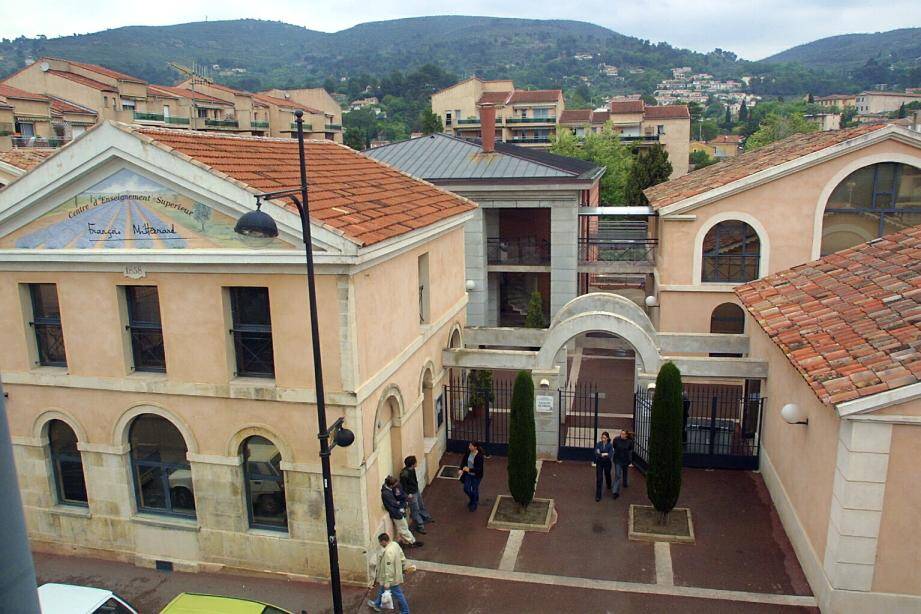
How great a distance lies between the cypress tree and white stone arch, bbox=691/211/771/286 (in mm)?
19390

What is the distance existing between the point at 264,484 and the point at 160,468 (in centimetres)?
235

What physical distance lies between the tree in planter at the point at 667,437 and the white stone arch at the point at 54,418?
38.8 ft

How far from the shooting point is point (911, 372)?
35.3ft

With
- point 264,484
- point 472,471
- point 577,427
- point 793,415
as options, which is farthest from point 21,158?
point 793,415

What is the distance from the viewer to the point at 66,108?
5472 centimetres

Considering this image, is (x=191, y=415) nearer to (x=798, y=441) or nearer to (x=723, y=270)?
(x=798, y=441)

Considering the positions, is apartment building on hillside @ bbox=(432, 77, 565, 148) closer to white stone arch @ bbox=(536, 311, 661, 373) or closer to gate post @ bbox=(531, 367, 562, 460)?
white stone arch @ bbox=(536, 311, 661, 373)

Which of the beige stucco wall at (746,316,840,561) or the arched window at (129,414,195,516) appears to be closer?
the beige stucco wall at (746,316,840,561)

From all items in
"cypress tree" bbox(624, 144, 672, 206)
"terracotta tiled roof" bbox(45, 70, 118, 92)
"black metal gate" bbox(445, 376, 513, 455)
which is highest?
"terracotta tiled roof" bbox(45, 70, 118, 92)

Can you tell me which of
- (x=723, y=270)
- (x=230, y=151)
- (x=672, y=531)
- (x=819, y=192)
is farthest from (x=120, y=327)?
(x=819, y=192)

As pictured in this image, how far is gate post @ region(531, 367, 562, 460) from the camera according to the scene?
59.3 feet

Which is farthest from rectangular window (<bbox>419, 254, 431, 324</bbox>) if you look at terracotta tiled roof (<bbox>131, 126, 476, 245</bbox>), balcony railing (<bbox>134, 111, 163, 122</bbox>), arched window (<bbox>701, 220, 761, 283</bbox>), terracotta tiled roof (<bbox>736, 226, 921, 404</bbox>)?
balcony railing (<bbox>134, 111, 163, 122</bbox>)

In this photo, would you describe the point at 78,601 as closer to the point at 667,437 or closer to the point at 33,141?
the point at 667,437

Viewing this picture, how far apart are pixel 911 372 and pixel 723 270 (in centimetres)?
1395
